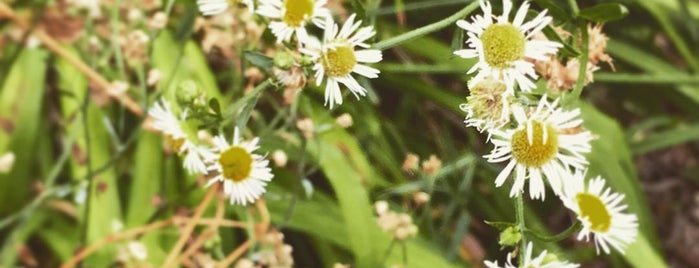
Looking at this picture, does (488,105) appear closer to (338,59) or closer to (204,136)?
(338,59)

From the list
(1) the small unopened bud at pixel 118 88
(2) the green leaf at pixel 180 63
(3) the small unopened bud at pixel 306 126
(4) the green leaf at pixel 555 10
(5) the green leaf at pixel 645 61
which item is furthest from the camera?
(5) the green leaf at pixel 645 61

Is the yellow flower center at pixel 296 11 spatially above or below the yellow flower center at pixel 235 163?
above

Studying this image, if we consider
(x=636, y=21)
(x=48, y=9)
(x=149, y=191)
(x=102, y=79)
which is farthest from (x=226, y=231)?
(x=636, y=21)

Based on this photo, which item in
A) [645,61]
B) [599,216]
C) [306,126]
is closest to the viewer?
[599,216]

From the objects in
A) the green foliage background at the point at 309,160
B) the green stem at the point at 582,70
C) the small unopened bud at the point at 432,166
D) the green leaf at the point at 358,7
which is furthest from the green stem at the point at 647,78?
the green leaf at the point at 358,7

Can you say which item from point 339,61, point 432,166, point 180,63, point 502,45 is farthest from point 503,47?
point 180,63

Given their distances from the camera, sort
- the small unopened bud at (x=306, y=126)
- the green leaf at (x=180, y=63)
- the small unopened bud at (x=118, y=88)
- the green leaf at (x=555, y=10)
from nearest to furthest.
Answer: the green leaf at (x=555, y=10)
the small unopened bud at (x=306, y=126)
the small unopened bud at (x=118, y=88)
the green leaf at (x=180, y=63)

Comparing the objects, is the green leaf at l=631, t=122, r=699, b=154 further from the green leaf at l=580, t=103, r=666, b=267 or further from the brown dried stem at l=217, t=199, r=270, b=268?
the brown dried stem at l=217, t=199, r=270, b=268

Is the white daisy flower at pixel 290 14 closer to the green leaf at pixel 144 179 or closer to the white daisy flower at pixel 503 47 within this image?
the white daisy flower at pixel 503 47
